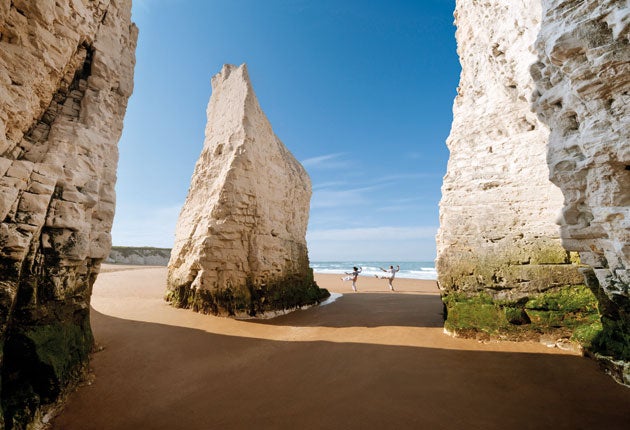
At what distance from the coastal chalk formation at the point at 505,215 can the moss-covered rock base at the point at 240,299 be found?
15.2 feet

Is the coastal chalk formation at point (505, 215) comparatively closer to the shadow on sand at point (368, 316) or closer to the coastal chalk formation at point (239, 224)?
the shadow on sand at point (368, 316)

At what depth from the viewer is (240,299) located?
7461 mm

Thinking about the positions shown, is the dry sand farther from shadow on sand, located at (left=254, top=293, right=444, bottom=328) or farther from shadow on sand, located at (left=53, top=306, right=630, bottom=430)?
shadow on sand, located at (left=254, top=293, right=444, bottom=328)

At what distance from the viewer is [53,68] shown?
3.54 meters

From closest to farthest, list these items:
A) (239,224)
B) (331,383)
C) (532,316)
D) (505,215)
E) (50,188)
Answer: (50,188)
(331,383)
(532,316)
(505,215)
(239,224)

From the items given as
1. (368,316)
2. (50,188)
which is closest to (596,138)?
(368,316)

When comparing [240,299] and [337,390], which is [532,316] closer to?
[337,390]

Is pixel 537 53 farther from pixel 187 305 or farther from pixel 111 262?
pixel 111 262

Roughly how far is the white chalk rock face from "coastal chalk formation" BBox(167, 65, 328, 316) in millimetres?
4761

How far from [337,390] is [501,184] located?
5203 mm

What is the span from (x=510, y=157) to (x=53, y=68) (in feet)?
26.1

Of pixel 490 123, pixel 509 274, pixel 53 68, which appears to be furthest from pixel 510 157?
pixel 53 68

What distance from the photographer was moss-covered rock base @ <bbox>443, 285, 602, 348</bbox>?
15.9 ft

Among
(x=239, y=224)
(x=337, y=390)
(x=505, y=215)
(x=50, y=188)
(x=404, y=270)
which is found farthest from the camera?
(x=404, y=270)
